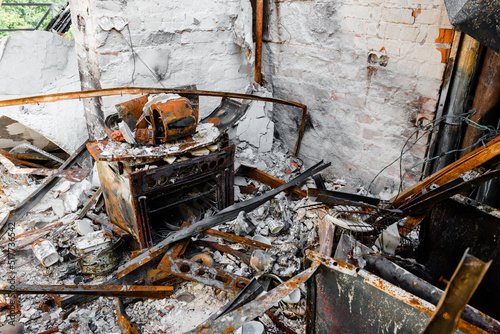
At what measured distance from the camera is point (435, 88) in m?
3.20

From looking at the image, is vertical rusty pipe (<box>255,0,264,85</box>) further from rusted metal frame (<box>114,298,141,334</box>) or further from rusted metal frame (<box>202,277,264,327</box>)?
rusted metal frame (<box>114,298,141,334</box>)

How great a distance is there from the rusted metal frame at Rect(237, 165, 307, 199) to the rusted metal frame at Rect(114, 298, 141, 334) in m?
2.16

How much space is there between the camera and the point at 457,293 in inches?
38.2

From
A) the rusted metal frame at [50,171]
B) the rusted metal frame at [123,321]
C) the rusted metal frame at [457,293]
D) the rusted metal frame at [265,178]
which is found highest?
the rusted metal frame at [457,293]

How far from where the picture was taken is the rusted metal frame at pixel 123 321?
95.3 inches

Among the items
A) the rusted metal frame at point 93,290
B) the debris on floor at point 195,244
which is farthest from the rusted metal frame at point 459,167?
the rusted metal frame at point 93,290

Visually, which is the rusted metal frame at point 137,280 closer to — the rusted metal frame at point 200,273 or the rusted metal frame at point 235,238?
the rusted metal frame at point 200,273

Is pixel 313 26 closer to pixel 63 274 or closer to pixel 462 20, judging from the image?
pixel 462 20

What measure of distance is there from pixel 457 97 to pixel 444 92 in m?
0.12

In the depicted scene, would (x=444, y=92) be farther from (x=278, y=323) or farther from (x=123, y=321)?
(x=123, y=321)

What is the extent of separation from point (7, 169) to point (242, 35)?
3338 mm

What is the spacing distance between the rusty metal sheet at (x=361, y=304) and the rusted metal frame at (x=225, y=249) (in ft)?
3.48

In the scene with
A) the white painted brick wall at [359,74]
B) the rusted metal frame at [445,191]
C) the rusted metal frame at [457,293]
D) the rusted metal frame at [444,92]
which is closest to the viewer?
the rusted metal frame at [457,293]

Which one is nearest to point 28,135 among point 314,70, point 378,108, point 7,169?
point 7,169
